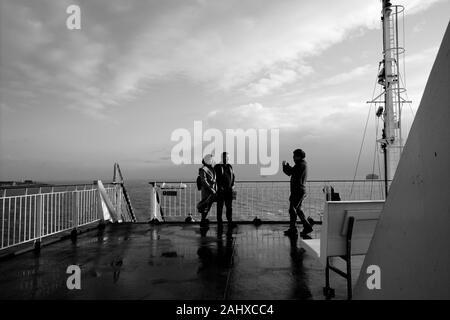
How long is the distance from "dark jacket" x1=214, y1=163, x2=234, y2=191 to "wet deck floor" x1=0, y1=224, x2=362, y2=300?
134 centimetres

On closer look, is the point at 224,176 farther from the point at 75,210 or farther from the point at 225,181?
the point at 75,210

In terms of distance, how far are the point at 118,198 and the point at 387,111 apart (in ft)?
43.2

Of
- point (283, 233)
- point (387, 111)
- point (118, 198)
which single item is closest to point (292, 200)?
point (283, 233)

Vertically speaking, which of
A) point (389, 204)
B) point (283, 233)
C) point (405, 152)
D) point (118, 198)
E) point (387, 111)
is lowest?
point (283, 233)

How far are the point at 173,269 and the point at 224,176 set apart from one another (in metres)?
3.63

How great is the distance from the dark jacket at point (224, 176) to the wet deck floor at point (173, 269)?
1341 millimetres

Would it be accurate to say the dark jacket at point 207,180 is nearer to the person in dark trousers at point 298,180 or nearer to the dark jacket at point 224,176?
the dark jacket at point 224,176

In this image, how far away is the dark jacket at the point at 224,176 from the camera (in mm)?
7666

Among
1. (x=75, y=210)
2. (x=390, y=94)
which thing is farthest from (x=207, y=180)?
(x=390, y=94)

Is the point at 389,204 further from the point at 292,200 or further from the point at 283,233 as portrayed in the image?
the point at 283,233

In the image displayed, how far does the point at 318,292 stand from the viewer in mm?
3465

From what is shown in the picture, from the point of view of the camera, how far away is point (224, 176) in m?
7.70

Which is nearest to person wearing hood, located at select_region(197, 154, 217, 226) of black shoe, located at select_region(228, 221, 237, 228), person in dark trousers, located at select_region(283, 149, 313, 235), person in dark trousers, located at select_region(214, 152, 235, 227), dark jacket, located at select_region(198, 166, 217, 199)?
dark jacket, located at select_region(198, 166, 217, 199)

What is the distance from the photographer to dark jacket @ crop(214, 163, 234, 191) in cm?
767
